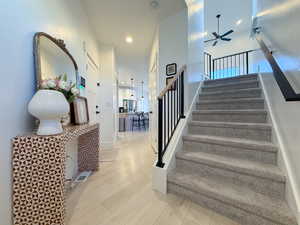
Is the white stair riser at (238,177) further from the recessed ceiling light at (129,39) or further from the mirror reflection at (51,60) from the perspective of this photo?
the recessed ceiling light at (129,39)

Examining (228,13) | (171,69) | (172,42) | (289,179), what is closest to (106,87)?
(171,69)

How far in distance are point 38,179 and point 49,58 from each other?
1143 mm

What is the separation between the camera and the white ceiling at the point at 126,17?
7.63 ft

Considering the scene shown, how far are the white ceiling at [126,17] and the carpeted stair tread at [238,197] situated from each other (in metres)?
2.77

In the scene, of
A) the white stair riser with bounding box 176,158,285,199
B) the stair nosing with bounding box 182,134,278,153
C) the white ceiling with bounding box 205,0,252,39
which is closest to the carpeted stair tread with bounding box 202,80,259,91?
the stair nosing with bounding box 182,134,278,153

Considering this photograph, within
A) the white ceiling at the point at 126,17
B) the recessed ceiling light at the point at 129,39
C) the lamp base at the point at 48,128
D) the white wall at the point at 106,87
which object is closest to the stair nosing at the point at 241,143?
the lamp base at the point at 48,128

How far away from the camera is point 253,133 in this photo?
5.35 ft

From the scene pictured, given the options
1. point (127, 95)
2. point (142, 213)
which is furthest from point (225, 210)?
point (127, 95)

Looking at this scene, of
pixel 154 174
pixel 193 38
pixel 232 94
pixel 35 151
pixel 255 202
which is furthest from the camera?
pixel 193 38

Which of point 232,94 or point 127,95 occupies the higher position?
point 127,95

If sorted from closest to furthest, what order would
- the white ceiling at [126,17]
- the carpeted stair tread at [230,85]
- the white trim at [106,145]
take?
1. the white ceiling at [126,17]
2. the carpeted stair tread at [230,85]
3. the white trim at [106,145]

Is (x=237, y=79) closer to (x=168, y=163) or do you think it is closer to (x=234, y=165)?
(x=234, y=165)

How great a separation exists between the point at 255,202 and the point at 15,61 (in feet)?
7.04

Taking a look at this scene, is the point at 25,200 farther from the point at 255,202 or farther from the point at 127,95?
the point at 127,95
